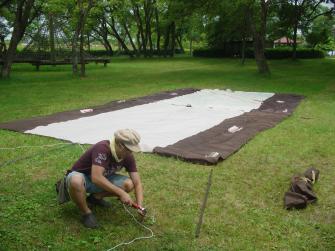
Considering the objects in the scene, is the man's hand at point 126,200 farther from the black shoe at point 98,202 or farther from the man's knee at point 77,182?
the black shoe at point 98,202

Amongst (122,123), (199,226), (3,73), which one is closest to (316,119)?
(122,123)

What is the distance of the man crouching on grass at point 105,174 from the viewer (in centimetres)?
333

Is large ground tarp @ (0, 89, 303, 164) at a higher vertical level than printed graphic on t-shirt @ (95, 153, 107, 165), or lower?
lower

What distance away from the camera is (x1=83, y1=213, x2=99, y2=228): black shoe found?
11.7 feet

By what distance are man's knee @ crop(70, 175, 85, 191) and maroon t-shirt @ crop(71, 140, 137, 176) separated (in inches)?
5.9

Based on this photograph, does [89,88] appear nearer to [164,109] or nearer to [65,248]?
[164,109]

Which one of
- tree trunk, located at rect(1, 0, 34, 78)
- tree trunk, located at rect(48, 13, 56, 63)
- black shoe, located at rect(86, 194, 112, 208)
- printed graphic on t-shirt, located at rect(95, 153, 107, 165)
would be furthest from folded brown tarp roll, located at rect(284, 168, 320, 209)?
tree trunk, located at rect(48, 13, 56, 63)

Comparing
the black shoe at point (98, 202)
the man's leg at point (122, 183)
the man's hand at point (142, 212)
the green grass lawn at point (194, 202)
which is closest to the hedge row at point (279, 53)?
the green grass lawn at point (194, 202)

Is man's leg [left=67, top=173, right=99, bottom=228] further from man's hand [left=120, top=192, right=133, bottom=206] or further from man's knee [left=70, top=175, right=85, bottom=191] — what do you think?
man's hand [left=120, top=192, right=133, bottom=206]

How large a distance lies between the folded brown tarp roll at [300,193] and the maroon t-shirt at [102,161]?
5.33 ft

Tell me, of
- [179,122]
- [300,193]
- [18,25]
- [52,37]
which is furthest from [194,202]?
[52,37]

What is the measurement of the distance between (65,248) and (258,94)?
8915 mm

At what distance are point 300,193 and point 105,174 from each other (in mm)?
2030

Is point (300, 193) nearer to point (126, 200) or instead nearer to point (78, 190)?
point (126, 200)
